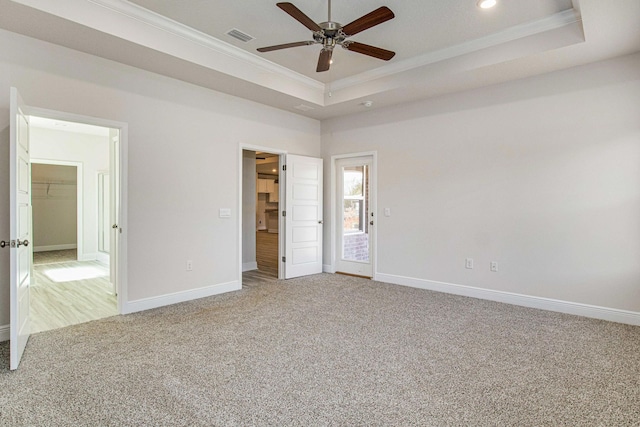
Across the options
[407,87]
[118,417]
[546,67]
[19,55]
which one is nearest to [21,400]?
[118,417]

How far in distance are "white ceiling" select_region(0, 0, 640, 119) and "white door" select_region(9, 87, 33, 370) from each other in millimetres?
926

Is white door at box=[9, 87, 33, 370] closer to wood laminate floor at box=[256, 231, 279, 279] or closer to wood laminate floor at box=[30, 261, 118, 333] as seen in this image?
wood laminate floor at box=[30, 261, 118, 333]

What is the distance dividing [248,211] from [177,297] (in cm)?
256

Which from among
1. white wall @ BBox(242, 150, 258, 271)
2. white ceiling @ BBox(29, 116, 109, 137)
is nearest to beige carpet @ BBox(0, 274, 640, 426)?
white wall @ BBox(242, 150, 258, 271)

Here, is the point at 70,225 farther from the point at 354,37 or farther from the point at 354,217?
the point at 354,37

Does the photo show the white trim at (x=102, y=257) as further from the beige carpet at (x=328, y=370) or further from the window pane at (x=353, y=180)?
the window pane at (x=353, y=180)

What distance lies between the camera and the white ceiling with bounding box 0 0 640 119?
296 centimetres

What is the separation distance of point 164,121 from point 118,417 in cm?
321

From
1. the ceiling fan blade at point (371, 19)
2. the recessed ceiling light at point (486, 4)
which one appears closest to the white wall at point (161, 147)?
the ceiling fan blade at point (371, 19)

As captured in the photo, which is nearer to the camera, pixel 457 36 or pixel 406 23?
pixel 406 23

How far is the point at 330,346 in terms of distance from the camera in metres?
2.94

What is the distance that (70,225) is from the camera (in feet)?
30.8

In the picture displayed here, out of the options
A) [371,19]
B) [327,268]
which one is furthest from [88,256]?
[371,19]

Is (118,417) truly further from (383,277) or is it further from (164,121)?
(383,277)
